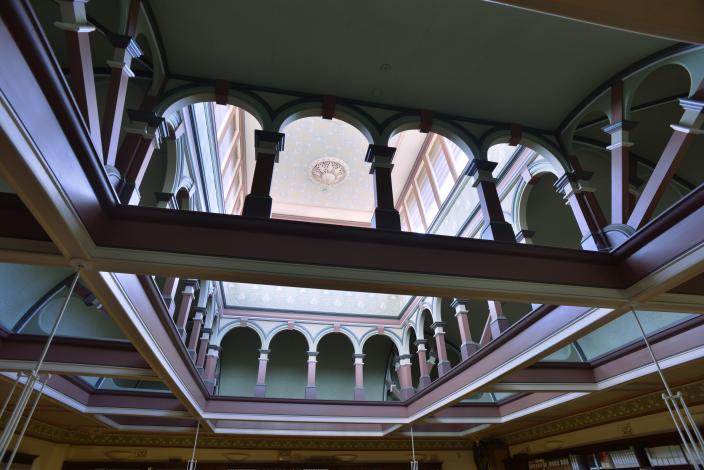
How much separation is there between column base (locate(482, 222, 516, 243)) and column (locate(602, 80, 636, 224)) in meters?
0.83

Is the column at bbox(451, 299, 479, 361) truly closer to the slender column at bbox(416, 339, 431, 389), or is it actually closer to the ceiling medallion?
the slender column at bbox(416, 339, 431, 389)

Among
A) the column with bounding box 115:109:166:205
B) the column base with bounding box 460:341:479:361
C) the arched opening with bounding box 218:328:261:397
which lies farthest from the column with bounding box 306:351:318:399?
the column with bounding box 115:109:166:205

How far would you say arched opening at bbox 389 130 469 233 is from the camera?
341 inches

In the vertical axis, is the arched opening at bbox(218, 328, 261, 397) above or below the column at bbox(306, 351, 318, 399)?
above

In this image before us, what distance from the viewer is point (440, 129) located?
4.22m

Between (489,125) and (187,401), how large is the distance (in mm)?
5072

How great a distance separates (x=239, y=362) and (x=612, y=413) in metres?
8.05

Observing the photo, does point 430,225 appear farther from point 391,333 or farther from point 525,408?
point 525,408

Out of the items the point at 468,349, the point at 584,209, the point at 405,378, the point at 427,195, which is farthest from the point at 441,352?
the point at 584,209

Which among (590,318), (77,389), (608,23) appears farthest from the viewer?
(77,389)

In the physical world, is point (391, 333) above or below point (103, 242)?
above

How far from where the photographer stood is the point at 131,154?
3172 mm

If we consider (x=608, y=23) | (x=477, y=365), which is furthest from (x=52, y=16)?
(x=477, y=365)

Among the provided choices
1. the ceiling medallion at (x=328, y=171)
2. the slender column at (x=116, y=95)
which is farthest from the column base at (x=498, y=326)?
the ceiling medallion at (x=328, y=171)
